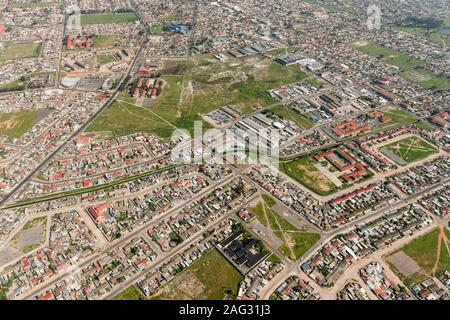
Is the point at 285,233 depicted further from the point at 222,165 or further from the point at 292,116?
the point at 292,116

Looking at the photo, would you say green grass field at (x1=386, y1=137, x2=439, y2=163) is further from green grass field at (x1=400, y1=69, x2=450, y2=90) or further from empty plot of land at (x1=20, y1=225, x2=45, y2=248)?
empty plot of land at (x1=20, y1=225, x2=45, y2=248)

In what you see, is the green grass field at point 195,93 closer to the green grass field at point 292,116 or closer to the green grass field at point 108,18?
the green grass field at point 292,116

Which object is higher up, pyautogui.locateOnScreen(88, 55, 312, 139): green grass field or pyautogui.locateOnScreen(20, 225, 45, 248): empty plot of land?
pyautogui.locateOnScreen(88, 55, 312, 139): green grass field

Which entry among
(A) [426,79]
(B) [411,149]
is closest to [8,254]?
(B) [411,149]

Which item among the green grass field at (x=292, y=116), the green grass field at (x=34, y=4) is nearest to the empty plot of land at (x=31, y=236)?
the green grass field at (x=292, y=116)

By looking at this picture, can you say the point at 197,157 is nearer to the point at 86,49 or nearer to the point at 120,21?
the point at 86,49

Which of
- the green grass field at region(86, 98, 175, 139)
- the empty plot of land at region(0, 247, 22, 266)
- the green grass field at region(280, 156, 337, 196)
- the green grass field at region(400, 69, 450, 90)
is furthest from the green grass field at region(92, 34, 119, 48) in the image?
the green grass field at region(400, 69, 450, 90)
